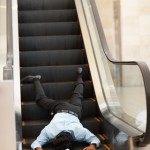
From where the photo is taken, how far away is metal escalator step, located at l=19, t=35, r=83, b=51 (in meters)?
5.48

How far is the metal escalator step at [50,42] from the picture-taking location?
18.0 ft

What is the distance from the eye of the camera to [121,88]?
4000mm

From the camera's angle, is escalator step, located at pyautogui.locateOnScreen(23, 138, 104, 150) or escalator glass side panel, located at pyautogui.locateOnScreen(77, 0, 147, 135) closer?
escalator glass side panel, located at pyautogui.locateOnScreen(77, 0, 147, 135)

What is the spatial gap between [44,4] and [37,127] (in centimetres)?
304

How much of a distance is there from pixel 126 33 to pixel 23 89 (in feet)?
12.2

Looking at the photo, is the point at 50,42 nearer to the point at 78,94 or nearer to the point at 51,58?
the point at 51,58

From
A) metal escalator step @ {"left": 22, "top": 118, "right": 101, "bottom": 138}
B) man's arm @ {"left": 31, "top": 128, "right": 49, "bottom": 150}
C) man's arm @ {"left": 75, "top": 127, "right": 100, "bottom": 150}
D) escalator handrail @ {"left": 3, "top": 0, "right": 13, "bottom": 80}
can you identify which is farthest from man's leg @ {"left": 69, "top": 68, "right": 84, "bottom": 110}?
escalator handrail @ {"left": 3, "top": 0, "right": 13, "bottom": 80}

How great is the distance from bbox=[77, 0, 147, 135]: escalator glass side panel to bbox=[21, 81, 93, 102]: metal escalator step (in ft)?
0.85

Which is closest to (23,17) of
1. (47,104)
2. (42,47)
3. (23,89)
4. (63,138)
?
(42,47)

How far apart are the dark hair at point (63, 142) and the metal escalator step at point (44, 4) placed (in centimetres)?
342

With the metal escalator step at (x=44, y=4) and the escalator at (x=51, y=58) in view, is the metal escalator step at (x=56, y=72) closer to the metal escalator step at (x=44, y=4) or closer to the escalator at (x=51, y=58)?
the escalator at (x=51, y=58)

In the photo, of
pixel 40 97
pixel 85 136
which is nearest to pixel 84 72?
pixel 40 97

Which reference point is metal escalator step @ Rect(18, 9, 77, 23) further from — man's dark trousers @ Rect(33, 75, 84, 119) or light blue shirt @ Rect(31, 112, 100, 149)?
light blue shirt @ Rect(31, 112, 100, 149)

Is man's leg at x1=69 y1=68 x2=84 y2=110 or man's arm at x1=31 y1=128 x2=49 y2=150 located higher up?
man's leg at x1=69 y1=68 x2=84 y2=110
